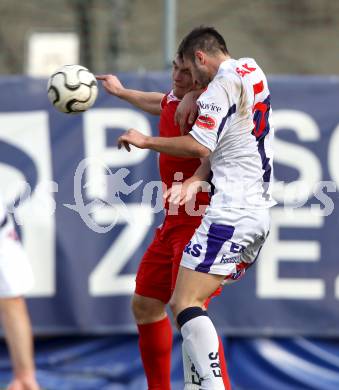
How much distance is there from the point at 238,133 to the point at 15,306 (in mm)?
1685

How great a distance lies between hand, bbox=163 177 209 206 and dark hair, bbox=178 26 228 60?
705 millimetres

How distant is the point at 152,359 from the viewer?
619 cm

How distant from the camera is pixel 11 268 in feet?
15.2

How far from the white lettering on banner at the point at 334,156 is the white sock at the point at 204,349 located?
2.21m

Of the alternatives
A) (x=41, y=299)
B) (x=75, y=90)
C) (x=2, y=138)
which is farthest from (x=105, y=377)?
(x=75, y=90)

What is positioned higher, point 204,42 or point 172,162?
point 204,42

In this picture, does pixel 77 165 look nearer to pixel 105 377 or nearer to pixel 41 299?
pixel 41 299

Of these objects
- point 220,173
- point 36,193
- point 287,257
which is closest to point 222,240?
point 220,173

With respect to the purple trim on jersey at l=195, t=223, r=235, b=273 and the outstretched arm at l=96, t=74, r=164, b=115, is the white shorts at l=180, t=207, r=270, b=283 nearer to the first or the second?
the purple trim on jersey at l=195, t=223, r=235, b=273

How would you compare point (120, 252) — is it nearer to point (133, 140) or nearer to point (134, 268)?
point (134, 268)

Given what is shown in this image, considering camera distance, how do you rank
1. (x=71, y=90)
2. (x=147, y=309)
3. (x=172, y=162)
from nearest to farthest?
1. (x=71, y=90)
2. (x=172, y=162)
3. (x=147, y=309)

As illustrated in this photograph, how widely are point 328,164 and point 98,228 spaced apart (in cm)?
171

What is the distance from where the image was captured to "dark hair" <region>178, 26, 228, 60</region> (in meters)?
5.65

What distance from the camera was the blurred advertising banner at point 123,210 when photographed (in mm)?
7316
